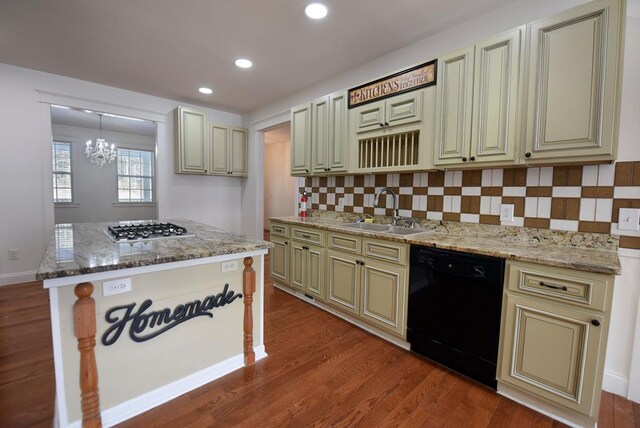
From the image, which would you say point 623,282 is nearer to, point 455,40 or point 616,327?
point 616,327

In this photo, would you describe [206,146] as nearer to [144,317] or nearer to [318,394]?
[144,317]

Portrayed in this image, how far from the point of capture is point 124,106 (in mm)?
3916

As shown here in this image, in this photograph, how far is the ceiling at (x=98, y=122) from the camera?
5080 mm

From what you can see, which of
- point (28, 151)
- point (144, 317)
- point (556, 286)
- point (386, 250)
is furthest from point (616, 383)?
point (28, 151)

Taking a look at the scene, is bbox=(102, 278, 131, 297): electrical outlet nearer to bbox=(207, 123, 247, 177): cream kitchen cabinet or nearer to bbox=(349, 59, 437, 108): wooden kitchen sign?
bbox=(349, 59, 437, 108): wooden kitchen sign

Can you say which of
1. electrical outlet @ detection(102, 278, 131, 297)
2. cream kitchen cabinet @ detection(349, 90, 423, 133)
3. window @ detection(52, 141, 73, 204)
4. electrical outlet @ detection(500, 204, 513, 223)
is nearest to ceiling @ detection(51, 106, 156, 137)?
window @ detection(52, 141, 73, 204)

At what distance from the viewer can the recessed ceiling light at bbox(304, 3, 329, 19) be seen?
6.73 ft

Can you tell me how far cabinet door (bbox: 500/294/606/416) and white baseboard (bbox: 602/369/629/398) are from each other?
1.69ft

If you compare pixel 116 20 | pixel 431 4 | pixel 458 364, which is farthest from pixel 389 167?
pixel 116 20

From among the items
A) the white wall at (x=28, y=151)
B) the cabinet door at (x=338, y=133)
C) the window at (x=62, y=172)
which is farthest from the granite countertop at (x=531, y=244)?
the window at (x=62, y=172)

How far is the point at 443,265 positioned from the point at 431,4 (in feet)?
6.15

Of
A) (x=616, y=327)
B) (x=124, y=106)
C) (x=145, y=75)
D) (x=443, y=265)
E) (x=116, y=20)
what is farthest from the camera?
(x=124, y=106)

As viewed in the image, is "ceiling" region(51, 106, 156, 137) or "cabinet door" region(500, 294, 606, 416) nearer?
"cabinet door" region(500, 294, 606, 416)

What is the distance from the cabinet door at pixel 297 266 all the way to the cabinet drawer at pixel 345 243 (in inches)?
17.6
